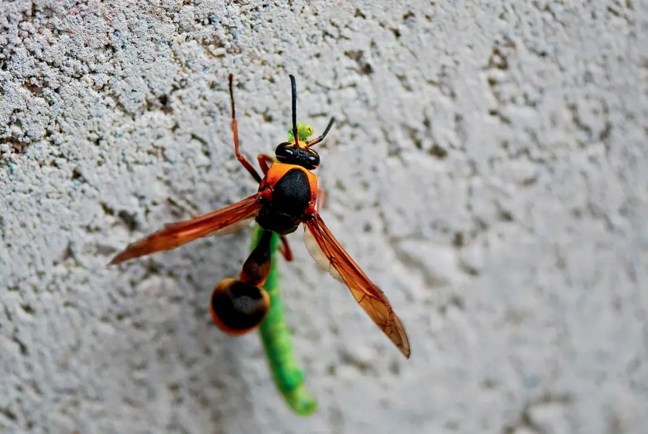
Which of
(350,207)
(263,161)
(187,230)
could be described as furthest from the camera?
(350,207)

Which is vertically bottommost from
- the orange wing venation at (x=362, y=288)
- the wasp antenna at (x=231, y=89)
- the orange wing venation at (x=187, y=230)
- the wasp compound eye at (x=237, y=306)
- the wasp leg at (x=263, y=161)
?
the wasp compound eye at (x=237, y=306)

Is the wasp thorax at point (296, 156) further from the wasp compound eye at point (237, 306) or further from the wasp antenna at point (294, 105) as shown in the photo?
the wasp compound eye at point (237, 306)

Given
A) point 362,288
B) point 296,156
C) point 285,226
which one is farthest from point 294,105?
point 362,288

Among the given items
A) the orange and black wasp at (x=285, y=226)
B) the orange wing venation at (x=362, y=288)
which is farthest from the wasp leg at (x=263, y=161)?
the orange wing venation at (x=362, y=288)

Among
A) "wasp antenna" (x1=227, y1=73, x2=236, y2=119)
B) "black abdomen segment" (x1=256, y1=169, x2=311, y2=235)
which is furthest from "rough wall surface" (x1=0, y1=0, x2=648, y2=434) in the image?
"black abdomen segment" (x1=256, y1=169, x2=311, y2=235)

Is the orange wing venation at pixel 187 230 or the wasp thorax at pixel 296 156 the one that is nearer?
the orange wing venation at pixel 187 230

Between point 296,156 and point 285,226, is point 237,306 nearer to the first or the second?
point 285,226

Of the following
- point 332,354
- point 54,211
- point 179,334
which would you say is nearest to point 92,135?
point 54,211
